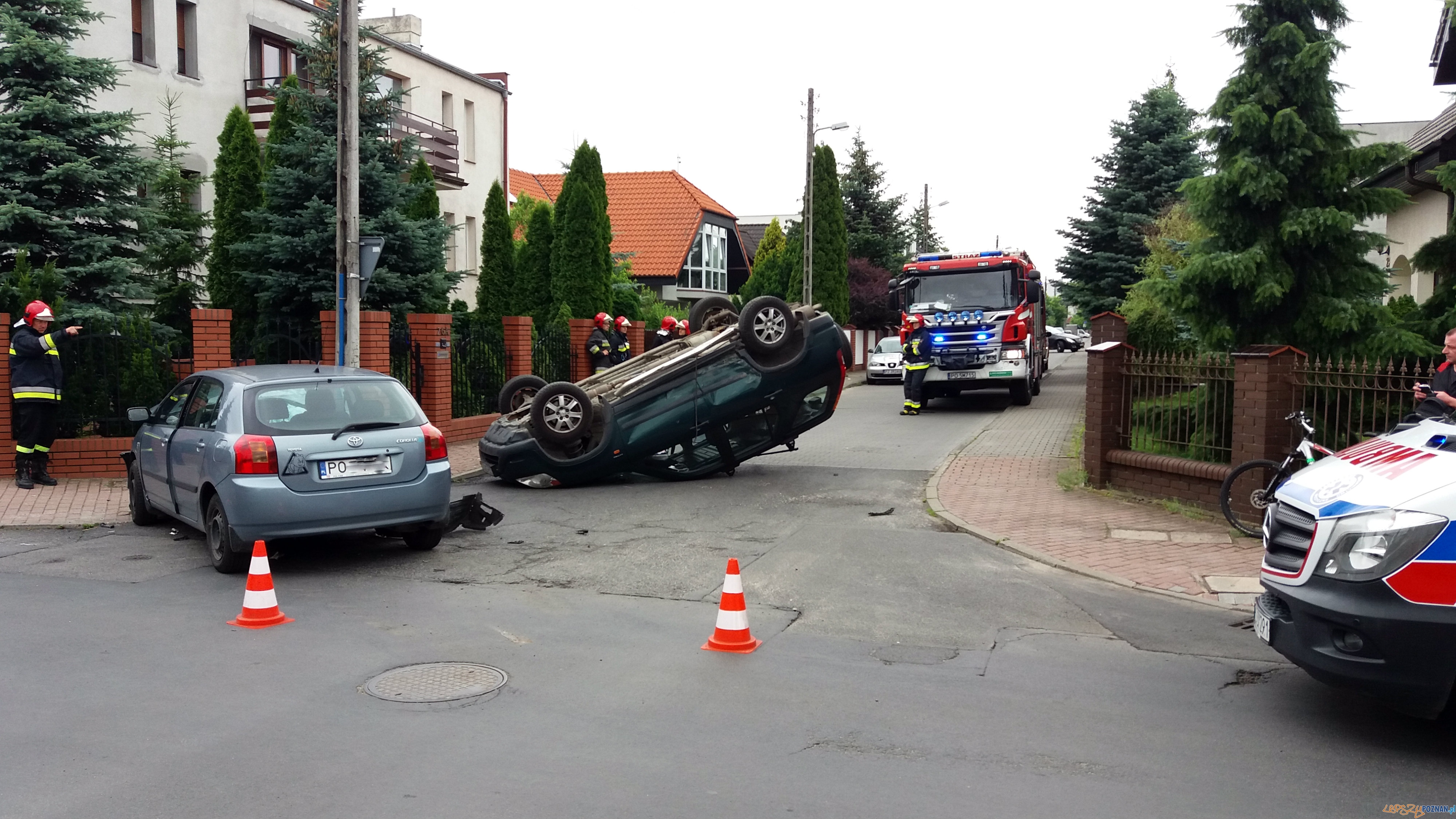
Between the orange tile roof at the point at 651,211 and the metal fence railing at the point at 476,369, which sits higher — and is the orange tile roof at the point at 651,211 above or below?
above

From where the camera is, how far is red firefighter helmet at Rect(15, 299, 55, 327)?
37.5ft

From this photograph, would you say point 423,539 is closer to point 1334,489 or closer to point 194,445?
point 194,445

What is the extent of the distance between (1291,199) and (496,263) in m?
18.2

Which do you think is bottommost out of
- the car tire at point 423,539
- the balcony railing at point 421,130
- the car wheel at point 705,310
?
the car tire at point 423,539

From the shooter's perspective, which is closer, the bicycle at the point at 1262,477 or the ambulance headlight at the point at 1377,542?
the ambulance headlight at the point at 1377,542

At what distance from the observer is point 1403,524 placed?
4531mm

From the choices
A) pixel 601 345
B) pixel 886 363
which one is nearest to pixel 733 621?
pixel 601 345

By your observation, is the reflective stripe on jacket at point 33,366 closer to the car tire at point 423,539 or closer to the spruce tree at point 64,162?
the spruce tree at point 64,162

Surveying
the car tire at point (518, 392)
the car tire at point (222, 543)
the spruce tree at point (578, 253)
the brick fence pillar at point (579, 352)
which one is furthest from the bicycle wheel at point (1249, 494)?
the spruce tree at point (578, 253)

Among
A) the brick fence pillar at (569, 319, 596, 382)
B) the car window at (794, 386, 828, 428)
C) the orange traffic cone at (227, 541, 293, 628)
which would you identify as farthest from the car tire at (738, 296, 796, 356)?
the brick fence pillar at (569, 319, 596, 382)

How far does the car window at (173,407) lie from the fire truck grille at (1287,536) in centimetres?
790

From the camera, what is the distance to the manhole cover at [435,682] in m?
5.29

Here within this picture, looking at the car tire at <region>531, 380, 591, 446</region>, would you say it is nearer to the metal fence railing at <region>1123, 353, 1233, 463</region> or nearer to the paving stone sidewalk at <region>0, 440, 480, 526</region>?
the paving stone sidewalk at <region>0, 440, 480, 526</region>

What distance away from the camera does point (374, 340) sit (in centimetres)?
1490
